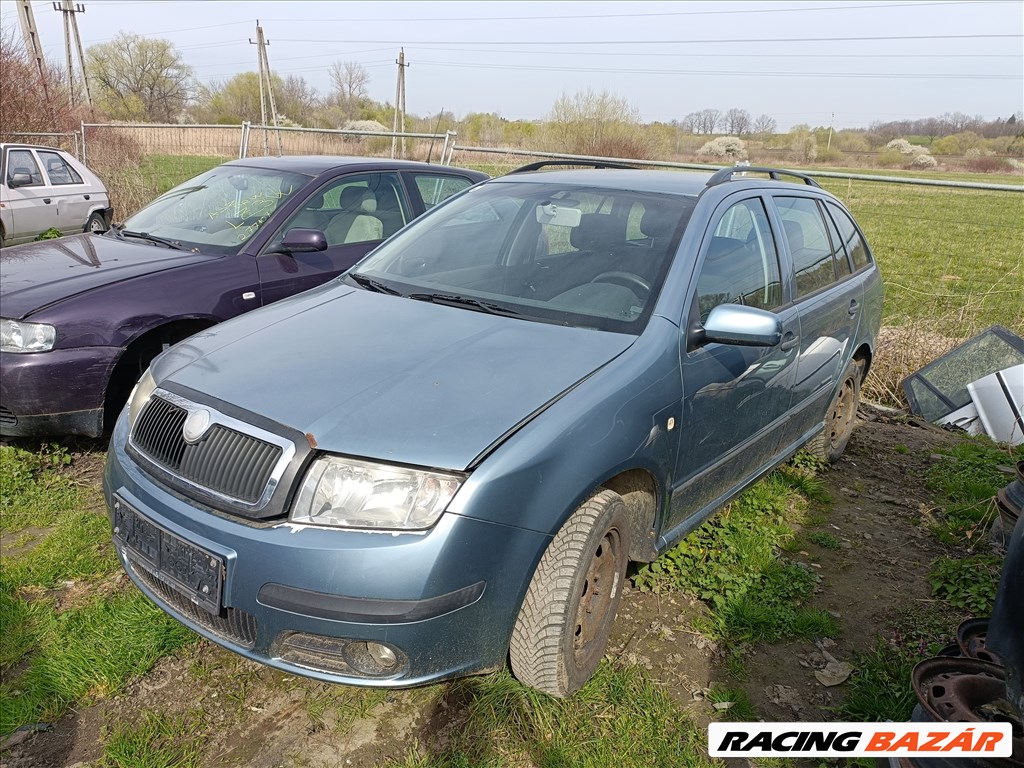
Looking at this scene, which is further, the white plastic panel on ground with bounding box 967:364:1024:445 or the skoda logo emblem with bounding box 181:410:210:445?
the white plastic panel on ground with bounding box 967:364:1024:445

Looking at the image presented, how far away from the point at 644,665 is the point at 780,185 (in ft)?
8.72

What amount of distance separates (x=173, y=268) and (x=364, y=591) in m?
3.07

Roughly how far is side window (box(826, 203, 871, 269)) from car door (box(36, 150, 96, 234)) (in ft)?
35.3

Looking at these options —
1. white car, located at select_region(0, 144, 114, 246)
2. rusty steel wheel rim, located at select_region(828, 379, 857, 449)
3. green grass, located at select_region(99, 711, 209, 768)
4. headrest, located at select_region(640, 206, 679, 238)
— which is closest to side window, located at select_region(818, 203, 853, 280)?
rusty steel wheel rim, located at select_region(828, 379, 857, 449)

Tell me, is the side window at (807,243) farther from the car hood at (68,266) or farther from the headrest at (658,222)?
the car hood at (68,266)

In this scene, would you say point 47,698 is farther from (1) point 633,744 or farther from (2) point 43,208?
(2) point 43,208

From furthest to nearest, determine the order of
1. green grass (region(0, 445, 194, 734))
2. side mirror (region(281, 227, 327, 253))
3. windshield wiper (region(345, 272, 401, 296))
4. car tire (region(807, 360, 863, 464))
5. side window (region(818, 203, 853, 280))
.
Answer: car tire (region(807, 360, 863, 464)) → side mirror (region(281, 227, 327, 253)) → side window (region(818, 203, 853, 280)) → windshield wiper (region(345, 272, 401, 296)) → green grass (region(0, 445, 194, 734))

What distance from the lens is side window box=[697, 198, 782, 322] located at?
2.98m

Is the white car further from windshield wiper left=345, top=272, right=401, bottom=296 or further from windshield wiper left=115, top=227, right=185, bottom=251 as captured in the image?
windshield wiper left=345, top=272, right=401, bottom=296

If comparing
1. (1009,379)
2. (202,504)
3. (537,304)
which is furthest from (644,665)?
(1009,379)

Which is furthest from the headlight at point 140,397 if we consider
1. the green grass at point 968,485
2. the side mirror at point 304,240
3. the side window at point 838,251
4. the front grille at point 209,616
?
the green grass at point 968,485

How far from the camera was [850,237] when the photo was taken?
4.56m

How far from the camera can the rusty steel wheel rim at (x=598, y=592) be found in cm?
250

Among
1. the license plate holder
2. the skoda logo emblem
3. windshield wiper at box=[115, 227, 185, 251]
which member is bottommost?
the license plate holder
